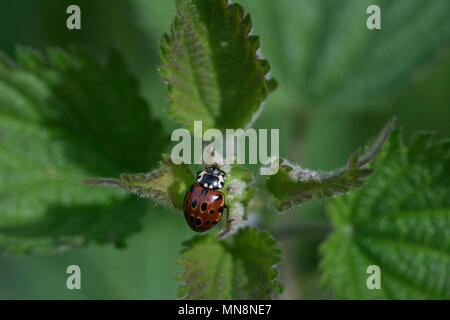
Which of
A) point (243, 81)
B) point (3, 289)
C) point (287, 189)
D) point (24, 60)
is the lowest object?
point (3, 289)

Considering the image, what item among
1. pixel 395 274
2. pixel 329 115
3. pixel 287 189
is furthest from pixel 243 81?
pixel 329 115

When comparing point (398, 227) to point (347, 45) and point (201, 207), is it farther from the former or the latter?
point (347, 45)

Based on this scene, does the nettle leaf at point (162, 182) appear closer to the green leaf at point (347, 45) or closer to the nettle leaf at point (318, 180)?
the nettle leaf at point (318, 180)

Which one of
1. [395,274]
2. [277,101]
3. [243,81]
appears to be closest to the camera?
[243,81]

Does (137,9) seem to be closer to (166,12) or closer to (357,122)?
(166,12)

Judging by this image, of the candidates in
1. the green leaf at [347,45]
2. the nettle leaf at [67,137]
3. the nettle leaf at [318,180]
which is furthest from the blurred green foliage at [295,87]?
the nettle leaf at [318,180]

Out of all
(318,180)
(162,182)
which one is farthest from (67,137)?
(318,180)
